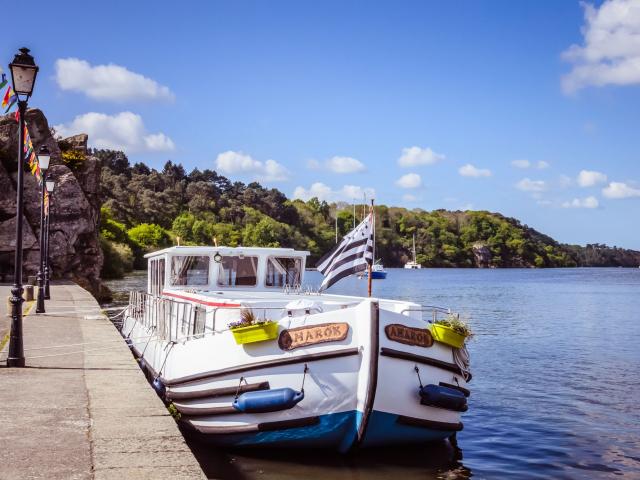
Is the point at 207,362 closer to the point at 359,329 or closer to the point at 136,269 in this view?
the point at 359,329

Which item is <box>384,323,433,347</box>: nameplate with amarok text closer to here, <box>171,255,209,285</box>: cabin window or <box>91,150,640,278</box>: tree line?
<box>171,255,209,285</box>: cabin window

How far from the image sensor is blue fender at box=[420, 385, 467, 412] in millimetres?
10672

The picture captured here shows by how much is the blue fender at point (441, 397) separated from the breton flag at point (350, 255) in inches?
119

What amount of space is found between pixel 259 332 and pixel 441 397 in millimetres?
2887

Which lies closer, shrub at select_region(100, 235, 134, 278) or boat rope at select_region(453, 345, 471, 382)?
boat rope at select_region(453, 345, 471, 382)

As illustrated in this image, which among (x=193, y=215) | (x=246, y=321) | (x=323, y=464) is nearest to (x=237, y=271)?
(x=246, y=321)

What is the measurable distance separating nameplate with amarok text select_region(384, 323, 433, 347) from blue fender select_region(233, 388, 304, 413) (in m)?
1.52

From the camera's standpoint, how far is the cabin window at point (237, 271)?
1603 cm

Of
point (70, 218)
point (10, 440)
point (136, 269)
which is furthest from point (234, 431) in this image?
point (136, 269)

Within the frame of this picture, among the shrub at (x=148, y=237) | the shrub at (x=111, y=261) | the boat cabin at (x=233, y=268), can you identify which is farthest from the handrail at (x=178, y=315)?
the shrub at (x=148, y=237)

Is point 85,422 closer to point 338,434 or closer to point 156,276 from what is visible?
point 338,434

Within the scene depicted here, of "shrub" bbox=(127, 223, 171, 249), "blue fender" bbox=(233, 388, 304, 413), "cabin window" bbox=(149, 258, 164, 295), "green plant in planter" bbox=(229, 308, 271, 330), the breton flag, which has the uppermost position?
"shrub" bbox=(127, 223, 171, 249)

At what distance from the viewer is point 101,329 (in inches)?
709

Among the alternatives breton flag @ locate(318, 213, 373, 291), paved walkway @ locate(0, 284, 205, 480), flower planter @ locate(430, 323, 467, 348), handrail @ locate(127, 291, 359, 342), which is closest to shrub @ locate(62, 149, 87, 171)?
handrail @ locate(127, 291, 359, 342)
